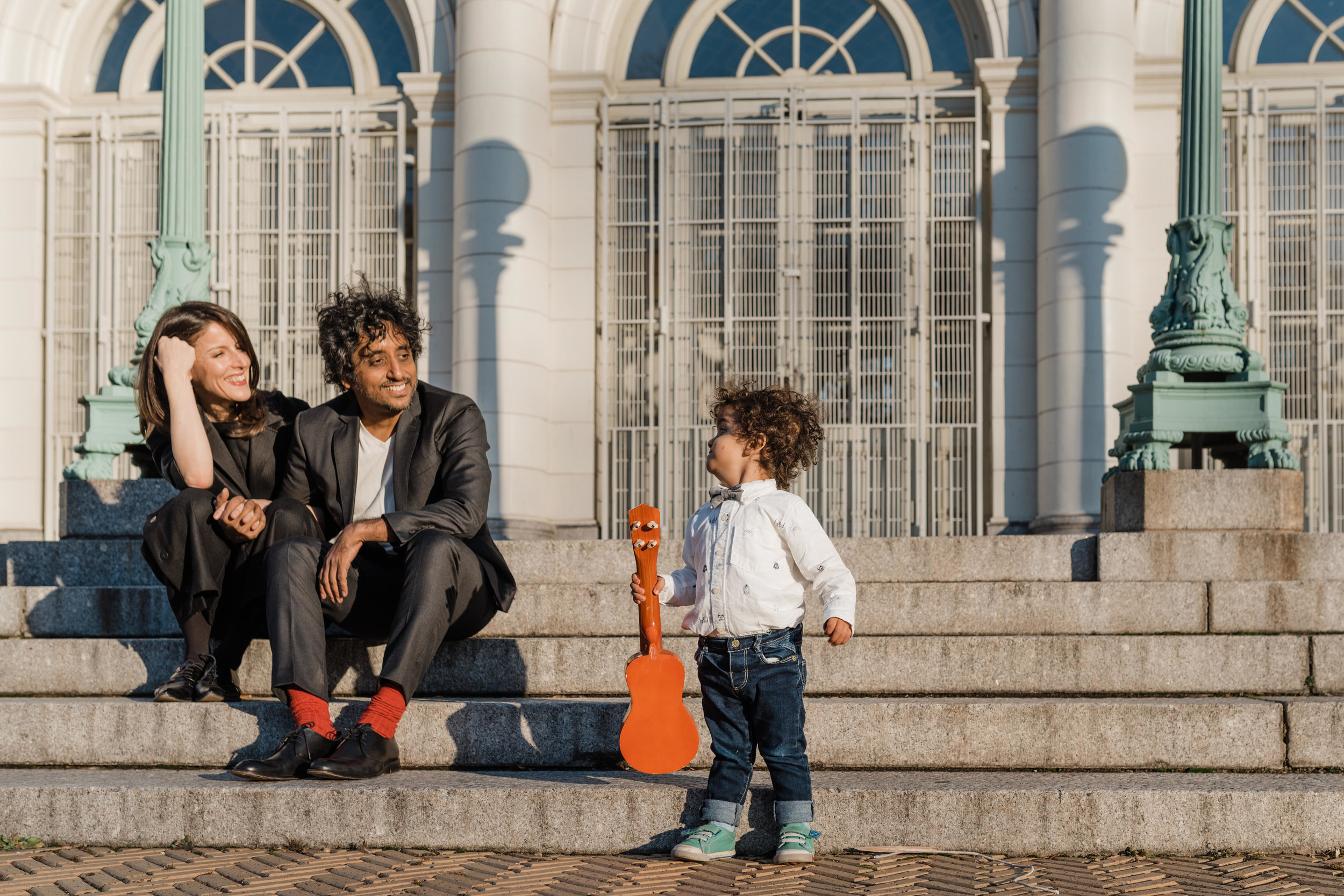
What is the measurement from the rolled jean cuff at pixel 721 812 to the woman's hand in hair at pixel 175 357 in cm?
248

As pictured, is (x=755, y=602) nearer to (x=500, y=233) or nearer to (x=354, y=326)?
(x=354, y=326)

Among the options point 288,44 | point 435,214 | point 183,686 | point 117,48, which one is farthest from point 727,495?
point 117,48

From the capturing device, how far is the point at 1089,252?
31.3 feet

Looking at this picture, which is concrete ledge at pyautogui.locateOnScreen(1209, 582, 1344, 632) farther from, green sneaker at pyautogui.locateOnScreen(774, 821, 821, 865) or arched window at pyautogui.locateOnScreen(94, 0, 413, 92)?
arched window at pyautogui.locateOnScreen(94, 0, 413, 92)

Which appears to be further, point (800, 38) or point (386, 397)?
point (800, 38)

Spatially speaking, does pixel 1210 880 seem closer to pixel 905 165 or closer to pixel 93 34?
pixel 905 165

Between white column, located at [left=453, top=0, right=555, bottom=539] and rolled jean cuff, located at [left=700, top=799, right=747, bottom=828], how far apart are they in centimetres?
645

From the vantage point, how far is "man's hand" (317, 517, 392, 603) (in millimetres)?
3959

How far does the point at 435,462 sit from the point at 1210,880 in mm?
2790

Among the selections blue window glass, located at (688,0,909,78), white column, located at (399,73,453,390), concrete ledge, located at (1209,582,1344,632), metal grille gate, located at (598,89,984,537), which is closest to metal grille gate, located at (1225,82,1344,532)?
metal grille gate, located at (598,89,984,537)

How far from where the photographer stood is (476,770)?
4.12m

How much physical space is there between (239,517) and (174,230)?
374 centimetres

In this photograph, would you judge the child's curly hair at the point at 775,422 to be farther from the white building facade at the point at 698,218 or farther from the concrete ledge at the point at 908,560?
the white building facade at the point at 698,218

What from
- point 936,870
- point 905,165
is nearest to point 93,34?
point 905,165
